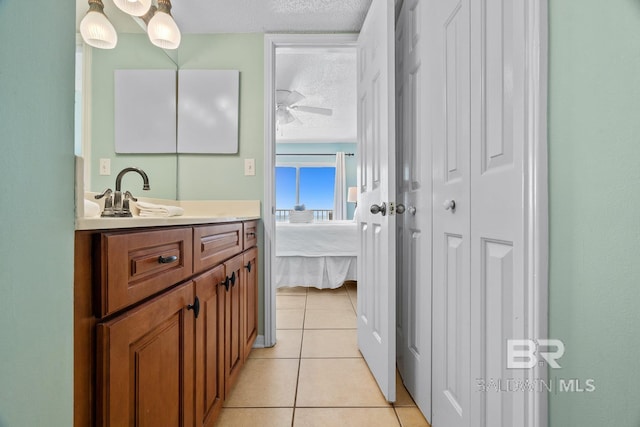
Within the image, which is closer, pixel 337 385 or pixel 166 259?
pixel 166 259

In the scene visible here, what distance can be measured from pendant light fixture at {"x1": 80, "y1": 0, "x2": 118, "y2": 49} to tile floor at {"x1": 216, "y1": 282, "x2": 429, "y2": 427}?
1.69 meters

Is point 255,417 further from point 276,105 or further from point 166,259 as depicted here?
point 276,105

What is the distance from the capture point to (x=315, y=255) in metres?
3.60

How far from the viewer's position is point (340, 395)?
58.1 inches

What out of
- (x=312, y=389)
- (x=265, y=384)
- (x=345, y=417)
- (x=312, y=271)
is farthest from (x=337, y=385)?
(x=312, y=271)

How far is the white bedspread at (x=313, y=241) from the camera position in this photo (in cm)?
360

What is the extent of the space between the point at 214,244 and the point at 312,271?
249 centimetres

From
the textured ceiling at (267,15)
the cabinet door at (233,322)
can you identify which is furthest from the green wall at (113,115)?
the cabinet door at (233,322)

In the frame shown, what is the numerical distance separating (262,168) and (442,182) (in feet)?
4.20

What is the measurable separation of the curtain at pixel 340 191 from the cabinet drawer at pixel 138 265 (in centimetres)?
679

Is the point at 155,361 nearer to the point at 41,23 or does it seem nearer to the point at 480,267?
the point at 41,23

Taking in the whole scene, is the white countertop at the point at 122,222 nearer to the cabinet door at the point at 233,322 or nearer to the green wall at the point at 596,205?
the cabinet door at the point at 233,322

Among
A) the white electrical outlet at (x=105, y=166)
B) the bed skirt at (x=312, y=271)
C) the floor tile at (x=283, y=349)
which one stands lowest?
the floor tile at (x=283, y=349)

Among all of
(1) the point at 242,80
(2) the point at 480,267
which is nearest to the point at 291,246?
(1) the point at 242,80
